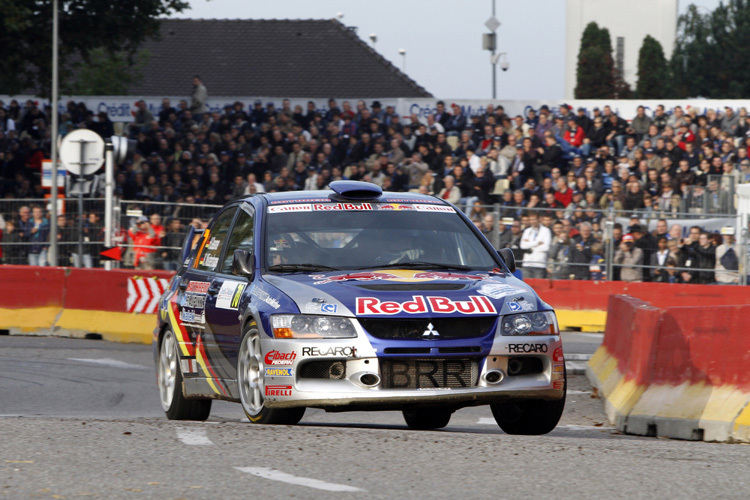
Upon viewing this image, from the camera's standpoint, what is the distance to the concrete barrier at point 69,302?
60.5ft

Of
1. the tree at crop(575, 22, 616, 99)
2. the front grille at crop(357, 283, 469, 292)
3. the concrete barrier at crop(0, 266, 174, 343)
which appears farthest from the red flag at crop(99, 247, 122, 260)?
the tree at crop(575, 22, 616, 99)

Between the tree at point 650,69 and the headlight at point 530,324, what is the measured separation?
8241 cm

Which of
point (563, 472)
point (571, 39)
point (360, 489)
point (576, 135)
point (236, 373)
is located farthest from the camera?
point (571, 39)

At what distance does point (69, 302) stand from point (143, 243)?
9.81 ft

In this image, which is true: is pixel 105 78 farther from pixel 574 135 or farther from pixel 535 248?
pixel 535 248

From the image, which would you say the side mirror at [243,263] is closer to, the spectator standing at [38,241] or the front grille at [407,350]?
the front grille at [407,350]

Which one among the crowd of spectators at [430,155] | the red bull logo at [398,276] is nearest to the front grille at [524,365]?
the red bull logo at [398,276]

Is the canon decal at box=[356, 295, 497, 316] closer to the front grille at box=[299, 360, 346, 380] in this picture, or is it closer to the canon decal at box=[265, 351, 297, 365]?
the front grille at box=[299, 360, 346, 380]

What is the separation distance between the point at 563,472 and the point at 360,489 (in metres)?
1.08

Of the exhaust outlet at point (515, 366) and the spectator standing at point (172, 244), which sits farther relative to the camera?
the spectator standing at point (172, 244)

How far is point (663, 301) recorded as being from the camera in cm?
Answer: 2014

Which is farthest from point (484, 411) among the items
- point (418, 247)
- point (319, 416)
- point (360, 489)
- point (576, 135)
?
point (576, 135)

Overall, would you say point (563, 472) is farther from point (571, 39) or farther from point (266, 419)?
point (571, 39)

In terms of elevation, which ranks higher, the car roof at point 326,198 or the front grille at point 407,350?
the car roof at point 326,198
